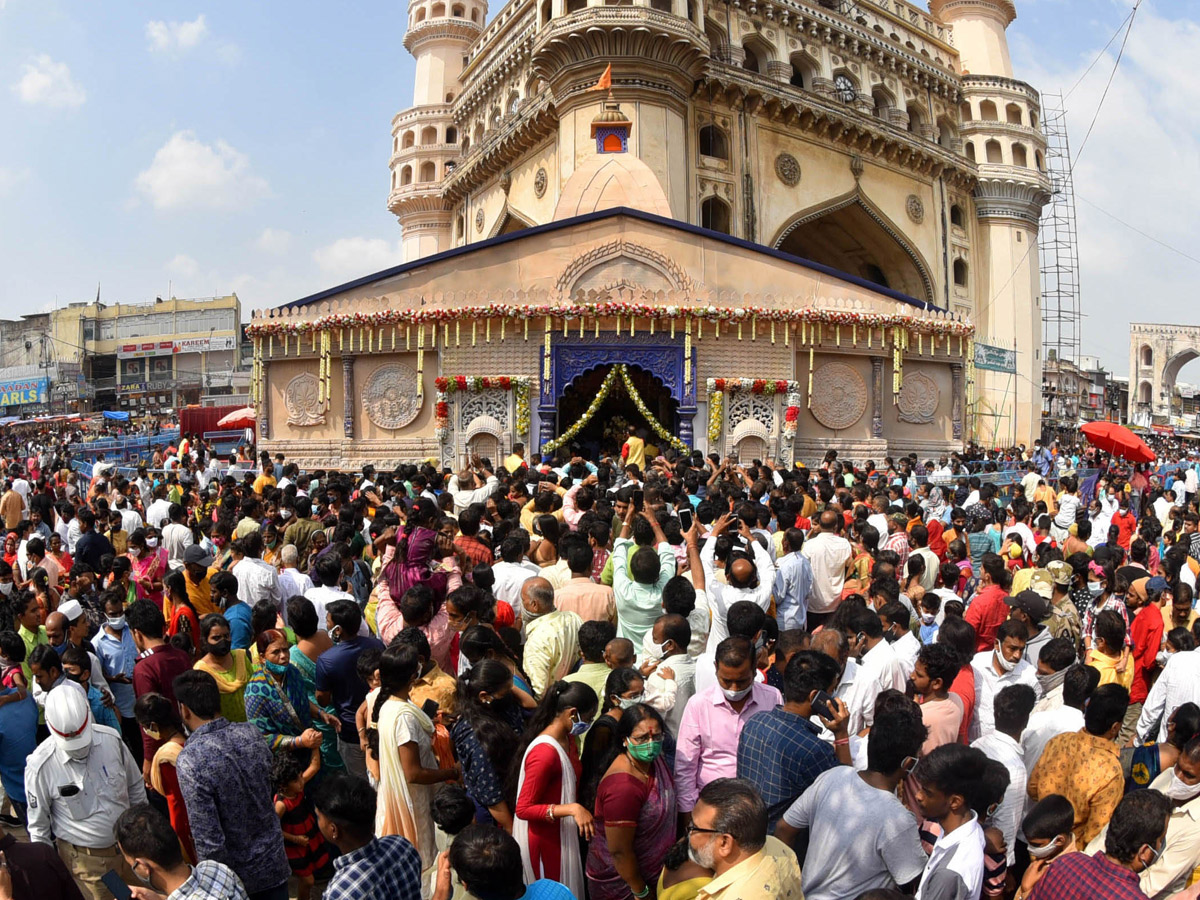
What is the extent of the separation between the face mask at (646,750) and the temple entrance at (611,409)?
18101 mm

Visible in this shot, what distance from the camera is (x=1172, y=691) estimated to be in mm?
5188

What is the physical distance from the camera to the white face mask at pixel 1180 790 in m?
3.85

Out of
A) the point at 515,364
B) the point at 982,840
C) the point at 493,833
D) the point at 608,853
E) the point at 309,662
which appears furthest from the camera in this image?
the point at 515,364

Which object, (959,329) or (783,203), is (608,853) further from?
(783,203)

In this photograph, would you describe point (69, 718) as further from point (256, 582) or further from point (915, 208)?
point (915, 208)

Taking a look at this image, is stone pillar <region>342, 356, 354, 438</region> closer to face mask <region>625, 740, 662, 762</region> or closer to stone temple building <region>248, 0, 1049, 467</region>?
stone temple building <region>248, 0, 1049, 467</region>

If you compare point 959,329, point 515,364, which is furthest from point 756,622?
point 959,329

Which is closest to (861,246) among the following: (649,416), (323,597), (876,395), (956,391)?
(956,391)

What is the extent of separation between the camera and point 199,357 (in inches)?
2400

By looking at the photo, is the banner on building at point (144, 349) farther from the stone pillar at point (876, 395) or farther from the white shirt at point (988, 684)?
the white shirt at point (988, 684)

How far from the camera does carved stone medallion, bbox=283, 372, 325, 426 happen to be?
21219mm

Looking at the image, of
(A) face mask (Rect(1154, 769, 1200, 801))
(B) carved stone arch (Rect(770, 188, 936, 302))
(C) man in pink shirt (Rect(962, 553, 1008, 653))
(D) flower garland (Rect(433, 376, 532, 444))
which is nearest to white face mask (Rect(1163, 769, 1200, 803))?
(A) face mask (Rect(1154, 769, 1200, 801))

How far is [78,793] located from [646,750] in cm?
264

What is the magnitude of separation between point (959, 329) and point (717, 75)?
13555 millimetres
